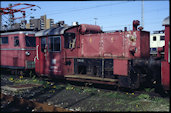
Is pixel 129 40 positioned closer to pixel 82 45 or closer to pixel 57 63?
pixel 82 45

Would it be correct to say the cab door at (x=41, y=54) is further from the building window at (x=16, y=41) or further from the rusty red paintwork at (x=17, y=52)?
the building window at (x=16, y=41)

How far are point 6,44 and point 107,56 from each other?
27.8ft

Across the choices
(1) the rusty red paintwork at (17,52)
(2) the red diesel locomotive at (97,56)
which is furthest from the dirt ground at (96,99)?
(1) the rusty red paintwork at (17,52)

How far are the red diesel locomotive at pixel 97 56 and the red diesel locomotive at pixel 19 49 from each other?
5.13 ft

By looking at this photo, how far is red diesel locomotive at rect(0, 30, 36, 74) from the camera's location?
1263 centimetres

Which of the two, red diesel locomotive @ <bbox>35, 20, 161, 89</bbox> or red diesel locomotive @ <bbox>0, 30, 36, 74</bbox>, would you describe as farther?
red diesel locomotive @ <bbox>0, 30, 36, 74</bbox>

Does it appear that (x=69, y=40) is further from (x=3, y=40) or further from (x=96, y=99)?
(x=3, y=40)

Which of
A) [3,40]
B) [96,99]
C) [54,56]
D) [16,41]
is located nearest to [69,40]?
[54,56]

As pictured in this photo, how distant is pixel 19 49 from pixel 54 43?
3744mm

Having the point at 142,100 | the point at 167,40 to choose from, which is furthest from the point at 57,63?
the point at 167,40

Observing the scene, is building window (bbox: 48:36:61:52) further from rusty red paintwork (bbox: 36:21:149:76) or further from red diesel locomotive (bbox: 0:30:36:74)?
red diesel locomotive (bbox: 0:30:36:74)

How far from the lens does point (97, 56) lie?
9.47m

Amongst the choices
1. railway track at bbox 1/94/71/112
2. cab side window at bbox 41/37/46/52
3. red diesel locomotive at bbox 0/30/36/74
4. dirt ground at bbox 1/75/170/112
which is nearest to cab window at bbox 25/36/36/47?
red diesel locomotive at bbox 0/30/36/74

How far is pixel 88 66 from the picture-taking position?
9.50 m
